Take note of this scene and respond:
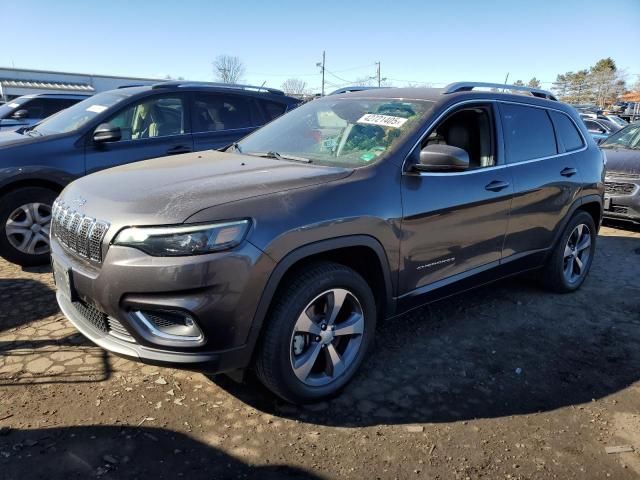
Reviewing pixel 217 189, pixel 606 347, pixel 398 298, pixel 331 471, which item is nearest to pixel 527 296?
pixel 606 347

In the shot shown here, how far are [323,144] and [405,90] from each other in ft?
2.80

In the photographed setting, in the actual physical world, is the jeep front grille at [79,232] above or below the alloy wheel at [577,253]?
above

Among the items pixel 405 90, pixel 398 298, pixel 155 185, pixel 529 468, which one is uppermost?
pixel 405 90

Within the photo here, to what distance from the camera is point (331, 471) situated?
2316 mm

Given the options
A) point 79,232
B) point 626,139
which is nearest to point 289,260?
point 79,232

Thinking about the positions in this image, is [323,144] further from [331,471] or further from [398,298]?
[331,471]

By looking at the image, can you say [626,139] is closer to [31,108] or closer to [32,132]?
[32,132]

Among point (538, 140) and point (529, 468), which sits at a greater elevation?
point (538, 140)

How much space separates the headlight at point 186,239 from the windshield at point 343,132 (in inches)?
40.9

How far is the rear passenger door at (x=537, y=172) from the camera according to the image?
3814 mm

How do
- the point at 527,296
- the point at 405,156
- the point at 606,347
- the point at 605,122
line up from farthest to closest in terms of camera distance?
1. the point at 605,122
2. the point at 527,296
3. the point at 606,347
4. the point at 405,156

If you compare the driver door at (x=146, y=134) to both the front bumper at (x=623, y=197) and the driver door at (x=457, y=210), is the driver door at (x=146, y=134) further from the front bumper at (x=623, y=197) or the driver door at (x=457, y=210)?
the front bumper at (x=623, y=197)

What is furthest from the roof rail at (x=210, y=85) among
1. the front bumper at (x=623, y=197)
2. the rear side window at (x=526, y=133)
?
the front bumper at (x=623, y=197)

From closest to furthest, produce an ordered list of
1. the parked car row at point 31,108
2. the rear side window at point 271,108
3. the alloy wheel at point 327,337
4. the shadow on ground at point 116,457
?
the shadow on ground at point 116,457 → the alloy wheel at point 327,337 → the rear side window at point 271,108 → the parked car row at point 31,108
